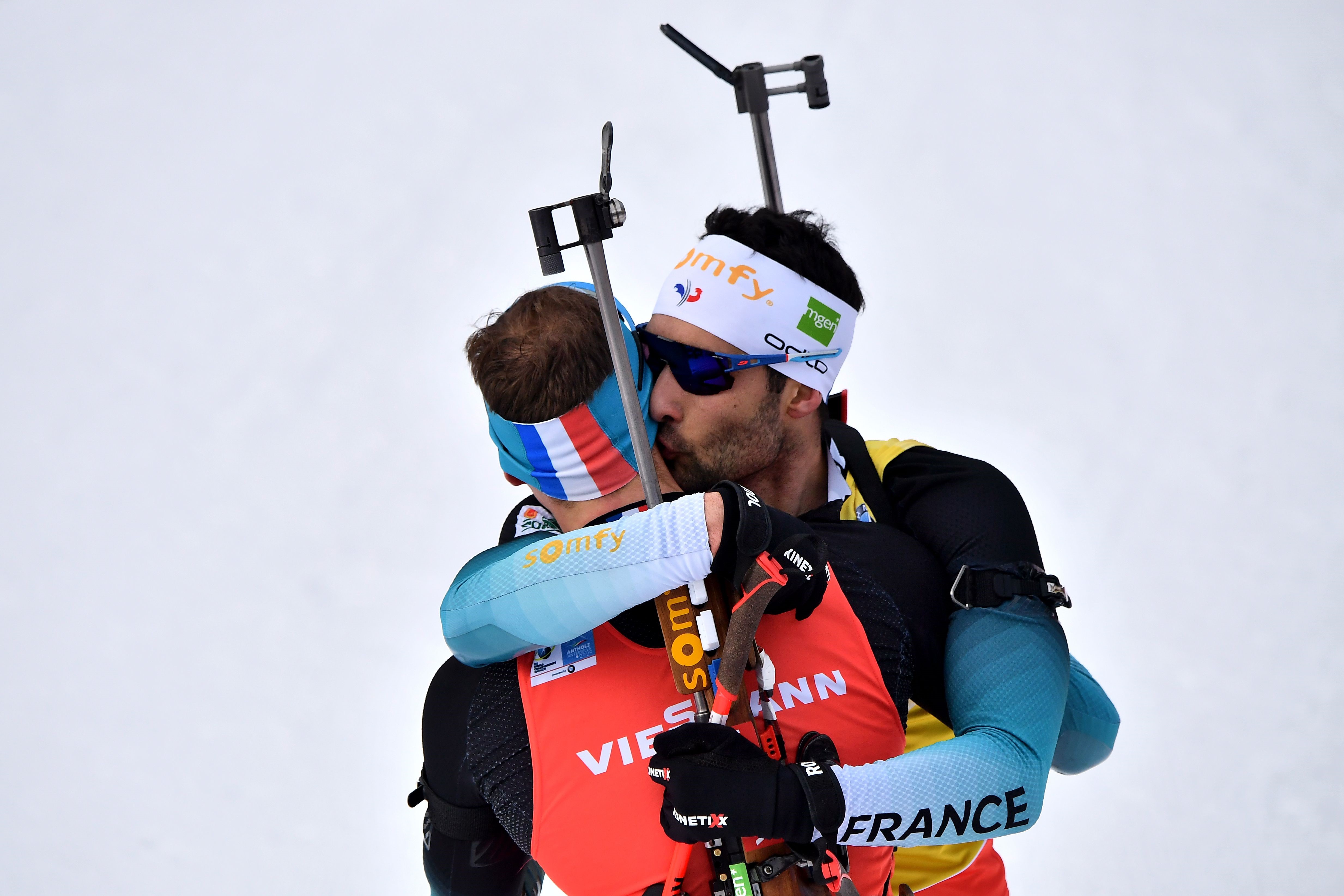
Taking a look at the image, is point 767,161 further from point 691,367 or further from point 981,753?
point 981,753

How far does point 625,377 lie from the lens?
1.87 m

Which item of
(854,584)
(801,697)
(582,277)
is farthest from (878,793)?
(582,277)

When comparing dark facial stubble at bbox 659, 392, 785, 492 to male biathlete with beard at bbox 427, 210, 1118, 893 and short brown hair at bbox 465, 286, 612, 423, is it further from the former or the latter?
short brown hair at bbox 465, 286, 612, 423


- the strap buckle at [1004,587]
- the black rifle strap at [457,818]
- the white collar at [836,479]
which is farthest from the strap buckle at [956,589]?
the black rifle strap at [457,818]

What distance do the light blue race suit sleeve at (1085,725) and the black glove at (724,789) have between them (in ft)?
2.87

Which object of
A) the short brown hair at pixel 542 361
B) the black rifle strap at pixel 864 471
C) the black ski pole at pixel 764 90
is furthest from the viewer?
the black ski pole at pixel 764 90

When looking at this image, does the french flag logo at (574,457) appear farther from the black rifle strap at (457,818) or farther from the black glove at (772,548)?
the black rifle strap at (457,818)

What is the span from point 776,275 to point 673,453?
43 centimetres

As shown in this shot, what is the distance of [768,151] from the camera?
8.42 feet

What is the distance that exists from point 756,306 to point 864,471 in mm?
385

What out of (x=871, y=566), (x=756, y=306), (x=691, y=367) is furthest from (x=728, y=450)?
(x=871, y=566)

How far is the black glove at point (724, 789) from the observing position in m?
1.60

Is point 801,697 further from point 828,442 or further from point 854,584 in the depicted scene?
point 828,442

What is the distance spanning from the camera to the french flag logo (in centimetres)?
197
